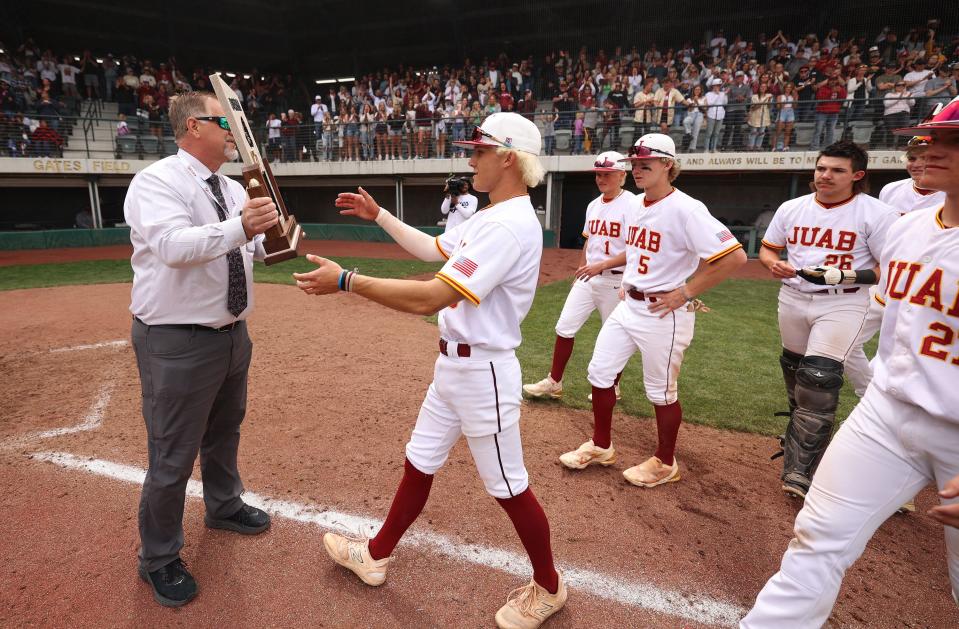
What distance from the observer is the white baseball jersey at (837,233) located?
3.64 metres

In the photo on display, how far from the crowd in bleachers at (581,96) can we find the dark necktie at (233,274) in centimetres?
1482

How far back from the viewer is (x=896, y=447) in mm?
1934

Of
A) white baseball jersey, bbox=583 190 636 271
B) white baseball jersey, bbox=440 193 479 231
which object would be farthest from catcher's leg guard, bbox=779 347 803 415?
white baseball jersey, bbox=440 193 479 231

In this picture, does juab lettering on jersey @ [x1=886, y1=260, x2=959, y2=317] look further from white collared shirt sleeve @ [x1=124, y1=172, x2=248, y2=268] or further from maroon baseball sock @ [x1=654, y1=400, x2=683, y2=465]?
white collared shirt sleeve @ [x1=124, y1=172, x2=248, y2=268]

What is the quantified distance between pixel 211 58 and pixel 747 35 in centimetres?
2484

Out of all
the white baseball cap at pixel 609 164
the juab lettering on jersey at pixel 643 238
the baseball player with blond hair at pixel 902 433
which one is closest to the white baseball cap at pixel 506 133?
the baseball player with blond hair at pixel 902 433

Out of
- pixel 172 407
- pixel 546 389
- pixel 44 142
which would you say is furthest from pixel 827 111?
pixel 44 142

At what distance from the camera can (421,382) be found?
5.66 meters

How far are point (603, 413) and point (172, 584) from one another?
2.84m

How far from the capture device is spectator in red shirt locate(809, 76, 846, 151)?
14.3m

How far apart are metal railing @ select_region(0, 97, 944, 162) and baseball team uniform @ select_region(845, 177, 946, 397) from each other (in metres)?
8.78

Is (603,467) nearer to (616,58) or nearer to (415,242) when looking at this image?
(415,242)

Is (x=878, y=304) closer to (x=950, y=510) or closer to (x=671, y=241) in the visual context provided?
(x=671, y=241)

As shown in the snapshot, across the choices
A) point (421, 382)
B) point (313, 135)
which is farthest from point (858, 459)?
point (313, 135)
